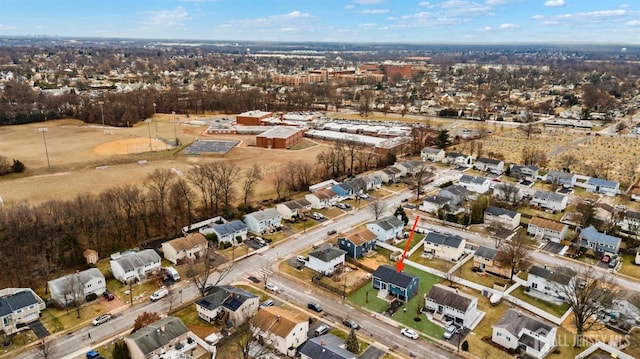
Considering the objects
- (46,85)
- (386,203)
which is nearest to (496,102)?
(386,203)

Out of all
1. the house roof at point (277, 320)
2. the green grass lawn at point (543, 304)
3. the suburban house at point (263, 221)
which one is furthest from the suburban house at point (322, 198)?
the green grass lawn at point (543, 304)

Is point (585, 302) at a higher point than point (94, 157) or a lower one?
higher

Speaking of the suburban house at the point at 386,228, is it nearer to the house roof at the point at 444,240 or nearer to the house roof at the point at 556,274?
the house roof at the point at 444,240

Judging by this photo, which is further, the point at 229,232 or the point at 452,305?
the point at 229,232

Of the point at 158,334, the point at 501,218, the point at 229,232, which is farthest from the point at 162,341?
the point at 501,218

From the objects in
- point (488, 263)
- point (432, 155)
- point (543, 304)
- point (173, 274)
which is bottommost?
point (543, 304)

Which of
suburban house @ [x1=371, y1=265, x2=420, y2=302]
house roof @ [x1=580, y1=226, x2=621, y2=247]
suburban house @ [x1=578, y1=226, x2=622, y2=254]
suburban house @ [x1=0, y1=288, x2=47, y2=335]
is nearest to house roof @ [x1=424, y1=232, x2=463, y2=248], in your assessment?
suburban house @ [x1=371, y1=265, x2=420, y2=302]

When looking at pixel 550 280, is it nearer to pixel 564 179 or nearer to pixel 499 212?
pixel 499 212
